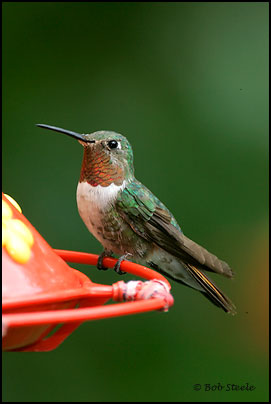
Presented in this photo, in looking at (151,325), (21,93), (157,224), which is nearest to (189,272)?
(157,224)

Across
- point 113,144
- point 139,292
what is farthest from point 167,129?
point 139,292

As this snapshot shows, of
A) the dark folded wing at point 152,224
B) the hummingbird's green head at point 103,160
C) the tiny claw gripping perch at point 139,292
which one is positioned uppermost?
the hummingbird's green head at point 103,160

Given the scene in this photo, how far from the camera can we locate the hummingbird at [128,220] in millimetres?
2600

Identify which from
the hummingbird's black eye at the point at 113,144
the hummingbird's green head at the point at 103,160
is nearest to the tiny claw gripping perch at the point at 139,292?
the hummingbird's green head at the point at 103,160

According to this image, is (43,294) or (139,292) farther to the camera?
(139,292)

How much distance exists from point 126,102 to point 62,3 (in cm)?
72

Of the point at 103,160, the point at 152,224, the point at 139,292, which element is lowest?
the point at 152,224

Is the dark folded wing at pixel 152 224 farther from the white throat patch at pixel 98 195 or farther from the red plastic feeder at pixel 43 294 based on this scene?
the red plastic feeder at pixel 43 294

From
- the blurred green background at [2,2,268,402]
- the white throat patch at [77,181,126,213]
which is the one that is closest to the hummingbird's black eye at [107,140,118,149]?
the white throat patch at [77,181,126,213]

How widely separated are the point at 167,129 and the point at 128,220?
1091 millimetres

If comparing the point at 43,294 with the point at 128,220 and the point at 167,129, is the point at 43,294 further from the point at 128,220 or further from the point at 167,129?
the point at 167,129

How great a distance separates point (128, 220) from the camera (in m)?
2.63

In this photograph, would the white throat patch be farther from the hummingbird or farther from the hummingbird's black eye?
the hummingbird's black eye

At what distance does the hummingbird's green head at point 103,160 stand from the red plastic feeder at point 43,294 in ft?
2.86
